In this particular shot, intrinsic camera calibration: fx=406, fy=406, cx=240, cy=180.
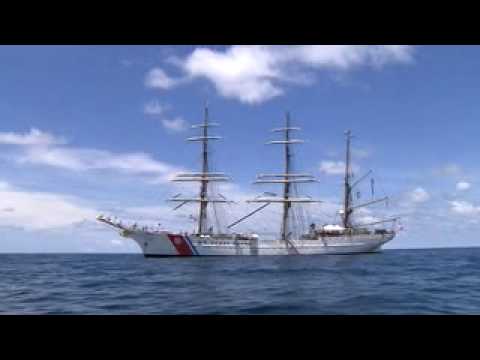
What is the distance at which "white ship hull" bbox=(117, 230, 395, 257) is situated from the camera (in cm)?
5459

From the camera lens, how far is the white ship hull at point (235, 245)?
2149 inches

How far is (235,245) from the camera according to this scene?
188ft

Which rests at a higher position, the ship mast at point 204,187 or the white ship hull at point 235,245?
the ship mast at point 204,187

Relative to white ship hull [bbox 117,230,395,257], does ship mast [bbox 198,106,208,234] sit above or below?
above
